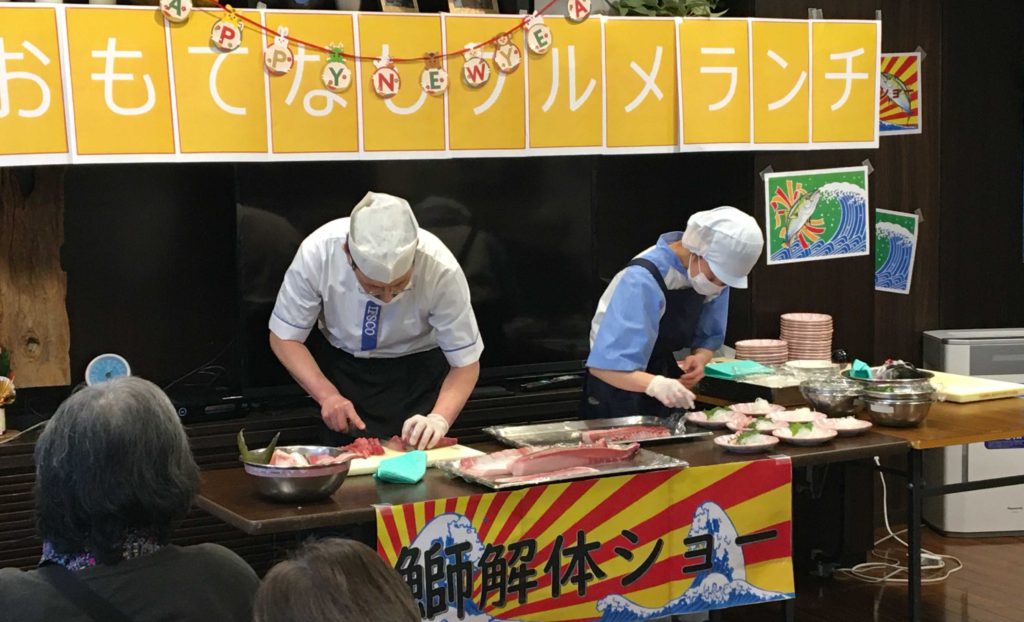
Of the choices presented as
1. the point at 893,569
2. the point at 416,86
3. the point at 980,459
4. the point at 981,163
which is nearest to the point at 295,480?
the point at 416,86

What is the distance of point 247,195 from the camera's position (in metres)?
4.40

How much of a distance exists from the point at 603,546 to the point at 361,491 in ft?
2.10

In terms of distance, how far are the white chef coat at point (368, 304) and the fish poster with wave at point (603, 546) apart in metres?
0.77

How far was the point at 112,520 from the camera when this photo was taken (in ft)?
6.51

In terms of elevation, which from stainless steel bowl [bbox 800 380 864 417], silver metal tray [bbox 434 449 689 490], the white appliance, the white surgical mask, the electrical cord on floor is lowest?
the electrical cord on floor

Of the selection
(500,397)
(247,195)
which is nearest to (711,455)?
(500,397)

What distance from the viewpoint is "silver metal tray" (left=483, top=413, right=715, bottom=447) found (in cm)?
359

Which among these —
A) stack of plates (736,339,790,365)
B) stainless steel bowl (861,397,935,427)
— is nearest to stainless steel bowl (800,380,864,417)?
stainless steel bowl (861,397,935,427)

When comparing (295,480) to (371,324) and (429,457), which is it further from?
(371,324)

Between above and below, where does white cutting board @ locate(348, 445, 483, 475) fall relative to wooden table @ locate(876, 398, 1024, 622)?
above

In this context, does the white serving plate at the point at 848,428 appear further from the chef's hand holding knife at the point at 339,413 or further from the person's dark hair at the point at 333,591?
the person's dark hair at the point at 333,591

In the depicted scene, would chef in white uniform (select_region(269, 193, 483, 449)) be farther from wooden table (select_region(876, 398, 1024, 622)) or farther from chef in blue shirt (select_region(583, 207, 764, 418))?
wooden table (select_region(876, 398, 1024, 622))

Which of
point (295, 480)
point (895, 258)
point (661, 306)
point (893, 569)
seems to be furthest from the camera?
point (895, 258)

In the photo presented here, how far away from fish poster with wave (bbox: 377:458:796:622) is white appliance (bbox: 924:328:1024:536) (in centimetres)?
232
